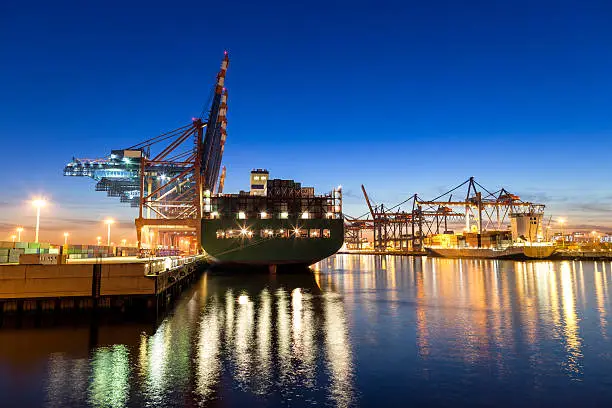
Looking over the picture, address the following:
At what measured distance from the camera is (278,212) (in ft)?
196

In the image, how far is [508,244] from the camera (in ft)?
405

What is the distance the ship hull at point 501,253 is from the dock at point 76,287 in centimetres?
10909

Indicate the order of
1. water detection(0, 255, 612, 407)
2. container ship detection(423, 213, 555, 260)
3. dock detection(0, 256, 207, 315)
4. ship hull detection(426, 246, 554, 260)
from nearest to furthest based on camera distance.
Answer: water detection(0, 255, 612, 407) < dock detection(0, 256, 207, 315) < ship hull detection(426, 246, 554, 260) < container ship detection(423, 213, 555, 260)

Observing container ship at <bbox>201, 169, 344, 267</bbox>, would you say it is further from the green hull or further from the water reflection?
the water reflection

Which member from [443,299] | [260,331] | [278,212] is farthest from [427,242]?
[260,331]

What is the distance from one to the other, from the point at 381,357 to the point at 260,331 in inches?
270

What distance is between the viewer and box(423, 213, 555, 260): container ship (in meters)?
112

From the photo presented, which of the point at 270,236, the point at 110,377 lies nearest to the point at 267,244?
the point at 270,236

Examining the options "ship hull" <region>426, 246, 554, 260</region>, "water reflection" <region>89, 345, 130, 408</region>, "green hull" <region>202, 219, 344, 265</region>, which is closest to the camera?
"water reflection" <region>89, 345, 130, 408</region>

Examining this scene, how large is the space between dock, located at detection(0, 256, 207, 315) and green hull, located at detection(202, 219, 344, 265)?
105 feet

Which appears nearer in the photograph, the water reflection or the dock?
the water reflection

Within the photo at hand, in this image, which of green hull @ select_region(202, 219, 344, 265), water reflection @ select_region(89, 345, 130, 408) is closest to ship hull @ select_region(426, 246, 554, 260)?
green hull @ select_region(202, 219, 344, 265)

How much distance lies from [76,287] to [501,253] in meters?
119

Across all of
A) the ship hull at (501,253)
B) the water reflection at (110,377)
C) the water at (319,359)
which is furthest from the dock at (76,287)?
the ship hull at (501,253)
